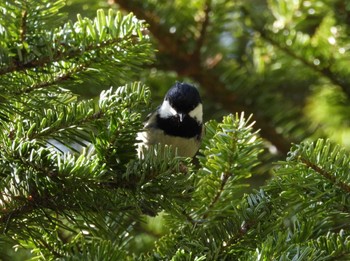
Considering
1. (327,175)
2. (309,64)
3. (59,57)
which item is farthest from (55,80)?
(309,64)

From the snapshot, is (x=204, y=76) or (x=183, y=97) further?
(x=204, y=76)

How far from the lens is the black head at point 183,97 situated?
207 centimetres

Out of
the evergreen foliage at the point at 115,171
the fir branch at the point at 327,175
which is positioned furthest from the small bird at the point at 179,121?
the fir branch at the point at 327,175

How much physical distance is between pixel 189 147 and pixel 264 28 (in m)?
0.44

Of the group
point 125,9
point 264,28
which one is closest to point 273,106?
point 264,28

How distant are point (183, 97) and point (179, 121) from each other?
9 centimetres

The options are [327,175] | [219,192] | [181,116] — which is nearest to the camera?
[327,175]

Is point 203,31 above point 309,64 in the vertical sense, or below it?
above

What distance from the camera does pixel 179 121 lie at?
2.14 meters

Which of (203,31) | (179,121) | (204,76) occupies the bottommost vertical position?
(179,121)

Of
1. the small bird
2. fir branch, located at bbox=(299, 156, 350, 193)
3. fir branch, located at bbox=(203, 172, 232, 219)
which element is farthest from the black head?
fir branch, located at bbox=(299, 156, 350, 193)

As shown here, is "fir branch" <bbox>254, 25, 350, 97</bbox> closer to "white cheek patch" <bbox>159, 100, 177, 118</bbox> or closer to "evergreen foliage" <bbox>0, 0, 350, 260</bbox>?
"white cheek patch" <bbox>159, 100, 177, 118</bbox>

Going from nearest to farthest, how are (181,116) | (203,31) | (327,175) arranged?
(327,175)
(181,116)
(203,31)

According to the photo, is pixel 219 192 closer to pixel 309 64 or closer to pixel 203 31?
pixel 309 64
